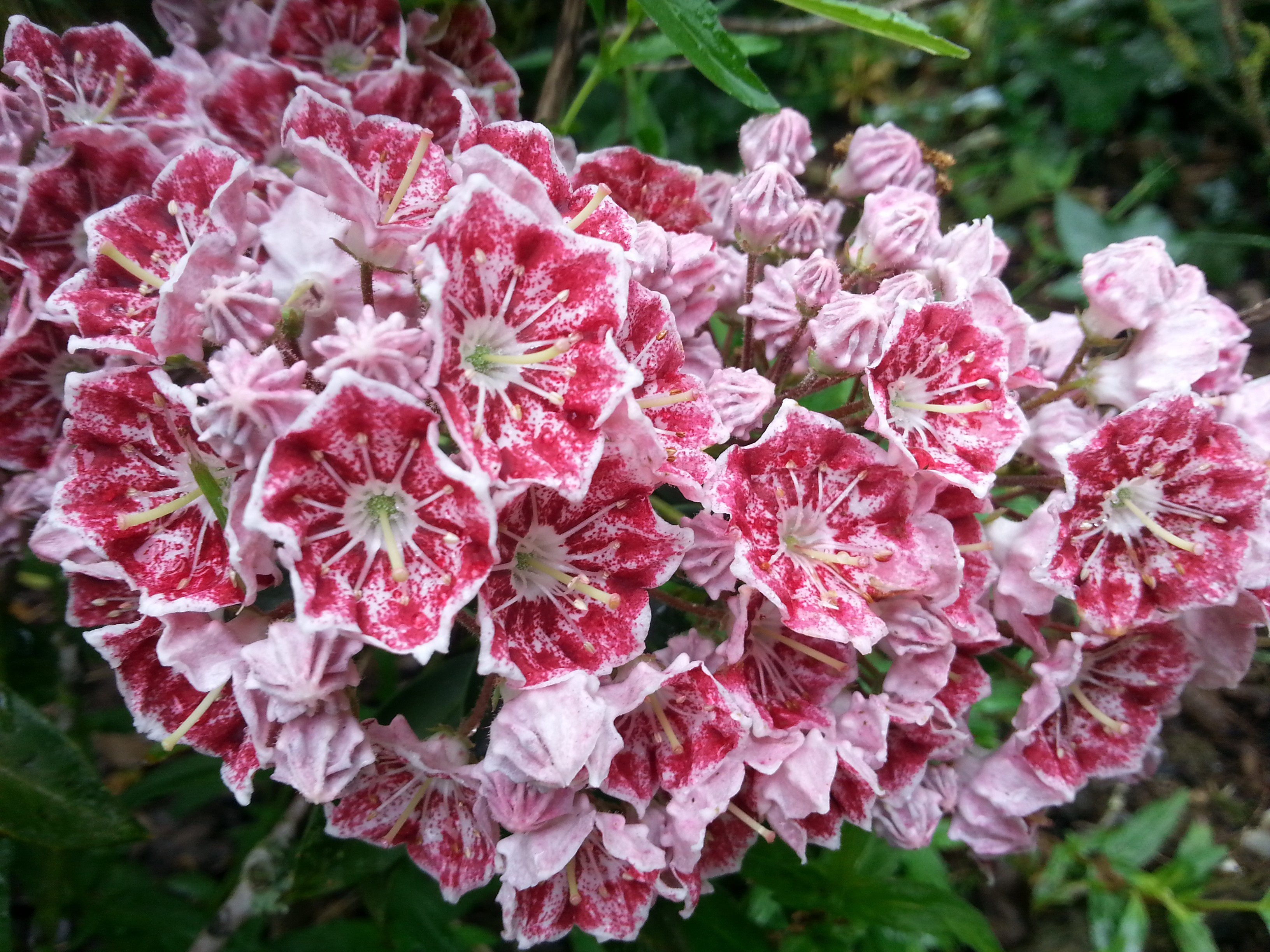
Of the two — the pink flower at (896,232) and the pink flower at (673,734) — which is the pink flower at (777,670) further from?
the pink flower at (896,232)

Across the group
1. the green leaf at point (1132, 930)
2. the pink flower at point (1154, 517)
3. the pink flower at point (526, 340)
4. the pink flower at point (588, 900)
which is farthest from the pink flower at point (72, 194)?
the green leaf at point (1132, 930)

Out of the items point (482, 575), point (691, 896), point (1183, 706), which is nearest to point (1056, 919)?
point (1183, 706)

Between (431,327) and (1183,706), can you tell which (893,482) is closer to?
(431,327)

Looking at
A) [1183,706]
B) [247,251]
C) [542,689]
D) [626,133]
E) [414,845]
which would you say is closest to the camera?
[542,689]

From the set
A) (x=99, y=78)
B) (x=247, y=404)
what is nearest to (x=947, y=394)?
(x=247, y=404)

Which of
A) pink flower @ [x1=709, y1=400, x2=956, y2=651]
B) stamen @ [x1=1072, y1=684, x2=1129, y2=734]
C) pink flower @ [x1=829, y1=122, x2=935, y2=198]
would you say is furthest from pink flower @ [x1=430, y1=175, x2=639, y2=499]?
stamen @ [x1=1072, y1=684, x2=1129, y2=734]

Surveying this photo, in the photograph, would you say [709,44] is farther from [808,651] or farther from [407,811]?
[407,811]

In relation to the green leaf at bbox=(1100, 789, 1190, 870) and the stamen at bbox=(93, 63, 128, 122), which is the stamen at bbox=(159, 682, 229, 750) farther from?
the green leaf at bbox=(1100, 789, 1190, 870)
